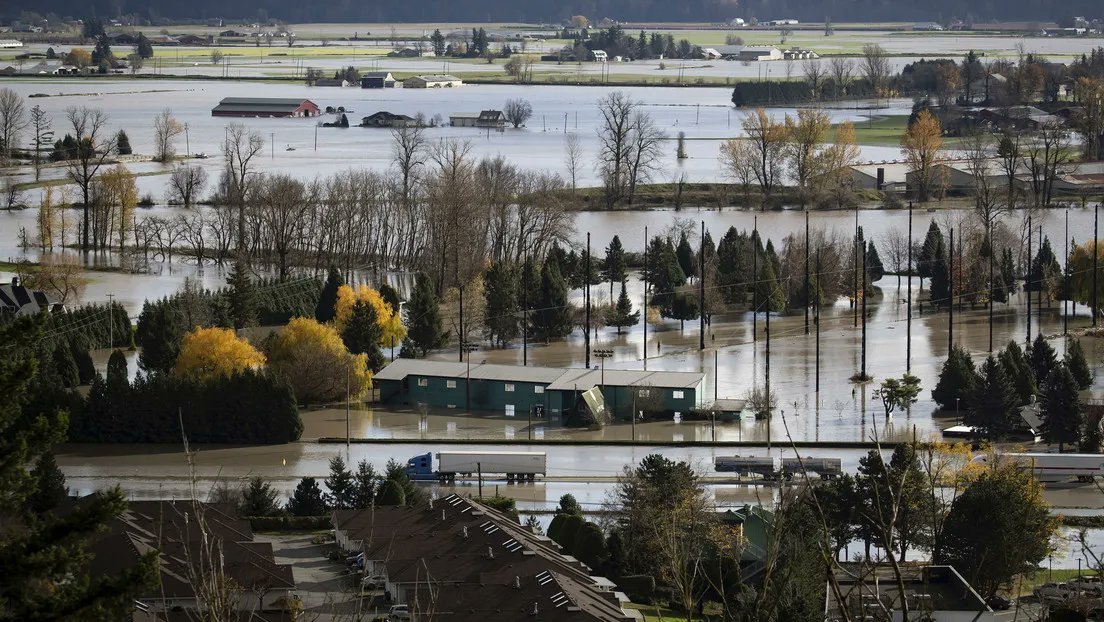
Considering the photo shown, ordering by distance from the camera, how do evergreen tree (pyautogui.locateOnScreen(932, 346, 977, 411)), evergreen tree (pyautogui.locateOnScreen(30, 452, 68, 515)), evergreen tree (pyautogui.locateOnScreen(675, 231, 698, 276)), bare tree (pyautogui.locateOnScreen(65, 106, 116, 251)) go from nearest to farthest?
evergreen tree (pyautogui.locateOnScreen(30, 452, 68, 515)) → evergreen tree (pyautogui.locateOnScreen(932, 346, 977, 411)) → evergreen tree (pyautogui.locateOnScreen(675, 231, 698, 276)) → bare tree (pyautogui.locateOnScreen(65, 106, 116, 251))

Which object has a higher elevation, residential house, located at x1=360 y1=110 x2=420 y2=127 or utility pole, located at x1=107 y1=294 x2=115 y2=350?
residential house, located at x1=360 y1=110 x2=420 y2=127

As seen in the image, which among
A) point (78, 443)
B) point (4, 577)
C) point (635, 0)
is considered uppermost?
point (635, 0)

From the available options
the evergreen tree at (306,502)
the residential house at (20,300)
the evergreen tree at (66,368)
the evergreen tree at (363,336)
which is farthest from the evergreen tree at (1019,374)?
the residential house at (20,300)

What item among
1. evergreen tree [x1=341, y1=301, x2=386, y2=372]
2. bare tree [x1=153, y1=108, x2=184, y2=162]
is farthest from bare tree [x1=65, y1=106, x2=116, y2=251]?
evergreen tree [x1=341, y1=301, x2=386, y2=372]

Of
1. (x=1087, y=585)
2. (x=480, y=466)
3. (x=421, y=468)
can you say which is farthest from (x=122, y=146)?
(x=1087, y=585)

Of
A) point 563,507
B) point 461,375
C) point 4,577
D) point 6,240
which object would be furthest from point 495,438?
point 6,240

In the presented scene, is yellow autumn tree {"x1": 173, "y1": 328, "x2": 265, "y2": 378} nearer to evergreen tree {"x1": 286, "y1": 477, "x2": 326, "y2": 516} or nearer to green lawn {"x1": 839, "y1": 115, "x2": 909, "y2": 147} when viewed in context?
evergreen tree {"x1": 286, "y1": 477, "x2": 326, "y2": 516}

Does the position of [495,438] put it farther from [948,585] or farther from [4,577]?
[4,577]
